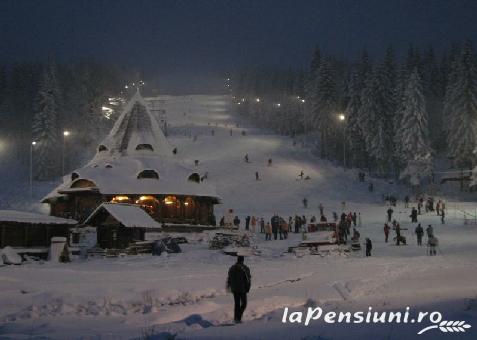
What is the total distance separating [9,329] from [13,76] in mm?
92446

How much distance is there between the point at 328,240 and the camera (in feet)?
100

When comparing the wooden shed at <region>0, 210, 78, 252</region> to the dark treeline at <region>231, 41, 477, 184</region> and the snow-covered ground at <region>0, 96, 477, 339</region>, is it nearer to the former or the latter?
the snow-covered ground at <region>0, 96, 477, 339</region>

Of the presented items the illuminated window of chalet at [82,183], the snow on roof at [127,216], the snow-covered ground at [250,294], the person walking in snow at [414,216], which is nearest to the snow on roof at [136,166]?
the illuminated window of chalet at [82,183]

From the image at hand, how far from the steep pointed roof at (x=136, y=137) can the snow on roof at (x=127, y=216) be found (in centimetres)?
1916

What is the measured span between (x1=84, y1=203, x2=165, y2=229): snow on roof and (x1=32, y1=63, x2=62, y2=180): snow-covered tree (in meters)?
46.8

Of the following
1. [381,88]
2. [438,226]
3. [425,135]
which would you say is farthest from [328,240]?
[381,88]

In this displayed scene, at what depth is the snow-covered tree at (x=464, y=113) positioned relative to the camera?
65812 millimetres

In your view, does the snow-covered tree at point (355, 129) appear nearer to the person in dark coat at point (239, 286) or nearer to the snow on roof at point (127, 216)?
the snow on roof at point (127, 216)

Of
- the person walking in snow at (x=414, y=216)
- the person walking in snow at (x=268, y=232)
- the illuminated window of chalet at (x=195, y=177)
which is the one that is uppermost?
the illuminated window of chalet at (x=195, y=177)

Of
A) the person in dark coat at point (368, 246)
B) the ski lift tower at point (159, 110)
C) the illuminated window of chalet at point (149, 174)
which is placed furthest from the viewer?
the ski lift tower at point (159, 110)

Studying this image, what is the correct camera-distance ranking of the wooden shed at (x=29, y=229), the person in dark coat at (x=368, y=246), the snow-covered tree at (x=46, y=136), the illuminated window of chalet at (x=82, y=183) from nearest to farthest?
the wooden shed at (x=29, y=229), the person in dark coat at (x=368, y=246), the illuminated window of chalet at (x=82, y=183), the snow-covered tree at (x=46, y=136)

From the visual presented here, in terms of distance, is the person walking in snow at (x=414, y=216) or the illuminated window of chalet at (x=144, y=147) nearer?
the person walking in snow at (x=414, y=216)

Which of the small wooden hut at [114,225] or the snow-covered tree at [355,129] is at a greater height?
the snow-covered tree at [355,129]

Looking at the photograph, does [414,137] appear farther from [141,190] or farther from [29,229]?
[29,229]
